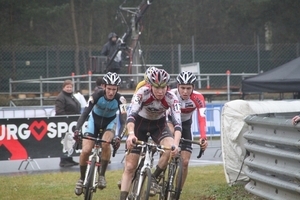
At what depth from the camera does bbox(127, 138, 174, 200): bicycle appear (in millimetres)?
8913

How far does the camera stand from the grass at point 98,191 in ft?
39.0

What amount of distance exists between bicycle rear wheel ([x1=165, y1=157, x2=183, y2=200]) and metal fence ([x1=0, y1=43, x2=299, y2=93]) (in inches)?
575

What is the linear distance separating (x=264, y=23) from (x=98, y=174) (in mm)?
24788

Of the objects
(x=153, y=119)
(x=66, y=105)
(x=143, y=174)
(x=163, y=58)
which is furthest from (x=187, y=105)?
(x=163, y=58)

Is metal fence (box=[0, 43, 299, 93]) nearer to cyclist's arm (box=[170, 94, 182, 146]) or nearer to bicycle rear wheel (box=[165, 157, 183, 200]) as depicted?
bicycle rear wheel (box=[165, 157, 183, 200])

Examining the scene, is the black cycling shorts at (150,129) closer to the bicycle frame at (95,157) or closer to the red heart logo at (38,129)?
the bicycle frame at (95,157)

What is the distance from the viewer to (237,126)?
41.2 feet

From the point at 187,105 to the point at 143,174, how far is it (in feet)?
8.09

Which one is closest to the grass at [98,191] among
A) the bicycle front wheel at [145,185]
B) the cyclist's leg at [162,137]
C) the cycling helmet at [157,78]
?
the cyclist's leg at [162,137]

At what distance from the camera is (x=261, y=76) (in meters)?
20.6

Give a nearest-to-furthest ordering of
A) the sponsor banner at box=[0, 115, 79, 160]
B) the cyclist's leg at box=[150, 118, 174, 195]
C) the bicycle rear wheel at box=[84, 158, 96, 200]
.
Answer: the cyclist's leg at box=[150, 118, 174, 195]
the bicycle rear wheel at box=[84, 158, 96, 200]
the sponsor banner at box=[0, 115, 79, 160]

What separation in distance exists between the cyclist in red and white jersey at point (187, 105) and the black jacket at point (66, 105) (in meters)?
6.46

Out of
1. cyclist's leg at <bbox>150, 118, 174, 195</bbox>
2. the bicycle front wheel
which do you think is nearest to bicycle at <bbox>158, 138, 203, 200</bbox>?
cyclist's leg at <bbox>150, 118, 174, 195</bbox>

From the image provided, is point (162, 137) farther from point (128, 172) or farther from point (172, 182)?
point (128, 172)
